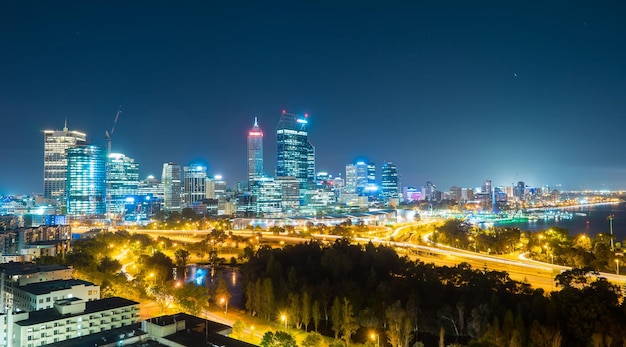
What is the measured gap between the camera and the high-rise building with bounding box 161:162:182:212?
80.8m

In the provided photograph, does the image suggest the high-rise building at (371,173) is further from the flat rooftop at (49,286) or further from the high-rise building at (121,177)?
the flat rooftop at (49,286)

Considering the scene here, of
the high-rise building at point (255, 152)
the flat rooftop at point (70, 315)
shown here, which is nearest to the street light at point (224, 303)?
the flat rooftop at point (70, 315)

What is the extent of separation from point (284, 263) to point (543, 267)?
11.1 meters

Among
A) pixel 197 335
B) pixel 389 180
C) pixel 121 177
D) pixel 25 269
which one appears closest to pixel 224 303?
pixel 197 335

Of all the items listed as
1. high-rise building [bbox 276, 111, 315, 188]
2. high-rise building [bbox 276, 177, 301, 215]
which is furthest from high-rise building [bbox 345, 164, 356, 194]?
high-rise building [bbox 276, 177, 301, 215]

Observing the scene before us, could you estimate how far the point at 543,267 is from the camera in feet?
63.6

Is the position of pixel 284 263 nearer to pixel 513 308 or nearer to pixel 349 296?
pixel 349 296

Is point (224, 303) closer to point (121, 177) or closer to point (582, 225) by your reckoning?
point (582, 225)

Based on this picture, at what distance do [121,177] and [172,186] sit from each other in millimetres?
9985

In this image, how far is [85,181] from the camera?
191 ft

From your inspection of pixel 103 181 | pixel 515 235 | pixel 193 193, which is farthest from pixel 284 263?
pixel 193 193

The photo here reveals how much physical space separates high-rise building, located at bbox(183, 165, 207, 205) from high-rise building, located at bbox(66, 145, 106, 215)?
24.7 meters

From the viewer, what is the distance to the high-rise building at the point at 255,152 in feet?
266

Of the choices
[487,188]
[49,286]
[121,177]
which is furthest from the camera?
[487,188]
